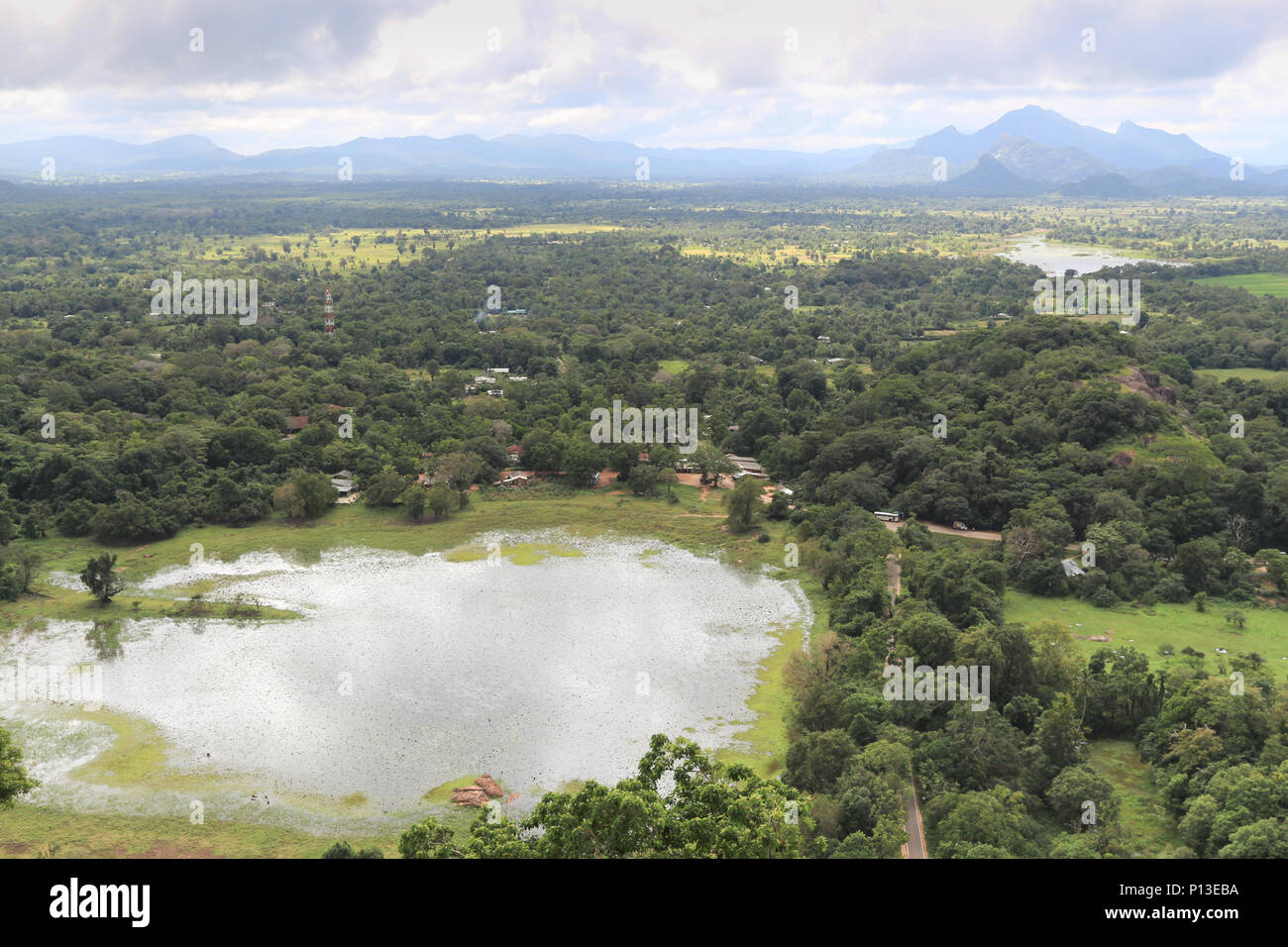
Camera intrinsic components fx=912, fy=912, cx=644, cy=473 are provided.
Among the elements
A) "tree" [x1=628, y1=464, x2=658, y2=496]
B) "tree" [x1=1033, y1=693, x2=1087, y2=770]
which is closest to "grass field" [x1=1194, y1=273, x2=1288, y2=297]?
"tree" [x1=628, y1=464, x2=658, y2=496]

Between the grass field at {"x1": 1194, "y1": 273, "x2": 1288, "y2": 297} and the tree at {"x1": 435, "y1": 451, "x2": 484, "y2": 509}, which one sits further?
the grass field at {"x1": 1194, "y1": 273, "x2": 1288, "y2": 297}

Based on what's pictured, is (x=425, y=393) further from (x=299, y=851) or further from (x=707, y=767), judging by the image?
(x=707, y=767)

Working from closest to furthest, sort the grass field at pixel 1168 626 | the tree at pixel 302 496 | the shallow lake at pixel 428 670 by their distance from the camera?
the shallow lake at pixel 428 670 < the grass field at pixel 1168 626 < the tree at pixel 302 496

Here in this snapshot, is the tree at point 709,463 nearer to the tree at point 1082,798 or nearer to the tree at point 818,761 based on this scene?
the tree at point 818,761

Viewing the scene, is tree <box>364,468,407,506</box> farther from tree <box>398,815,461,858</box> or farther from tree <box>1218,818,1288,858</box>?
tree <box>1218,818,1288,858</box>

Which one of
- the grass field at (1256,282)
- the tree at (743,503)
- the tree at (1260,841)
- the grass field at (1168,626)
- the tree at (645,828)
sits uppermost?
the grass field at (1256,282)

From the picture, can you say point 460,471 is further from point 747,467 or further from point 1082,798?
point 1082,798

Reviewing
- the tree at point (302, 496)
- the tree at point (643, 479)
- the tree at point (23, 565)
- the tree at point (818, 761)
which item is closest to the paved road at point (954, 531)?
the tree at point (643, 479)
